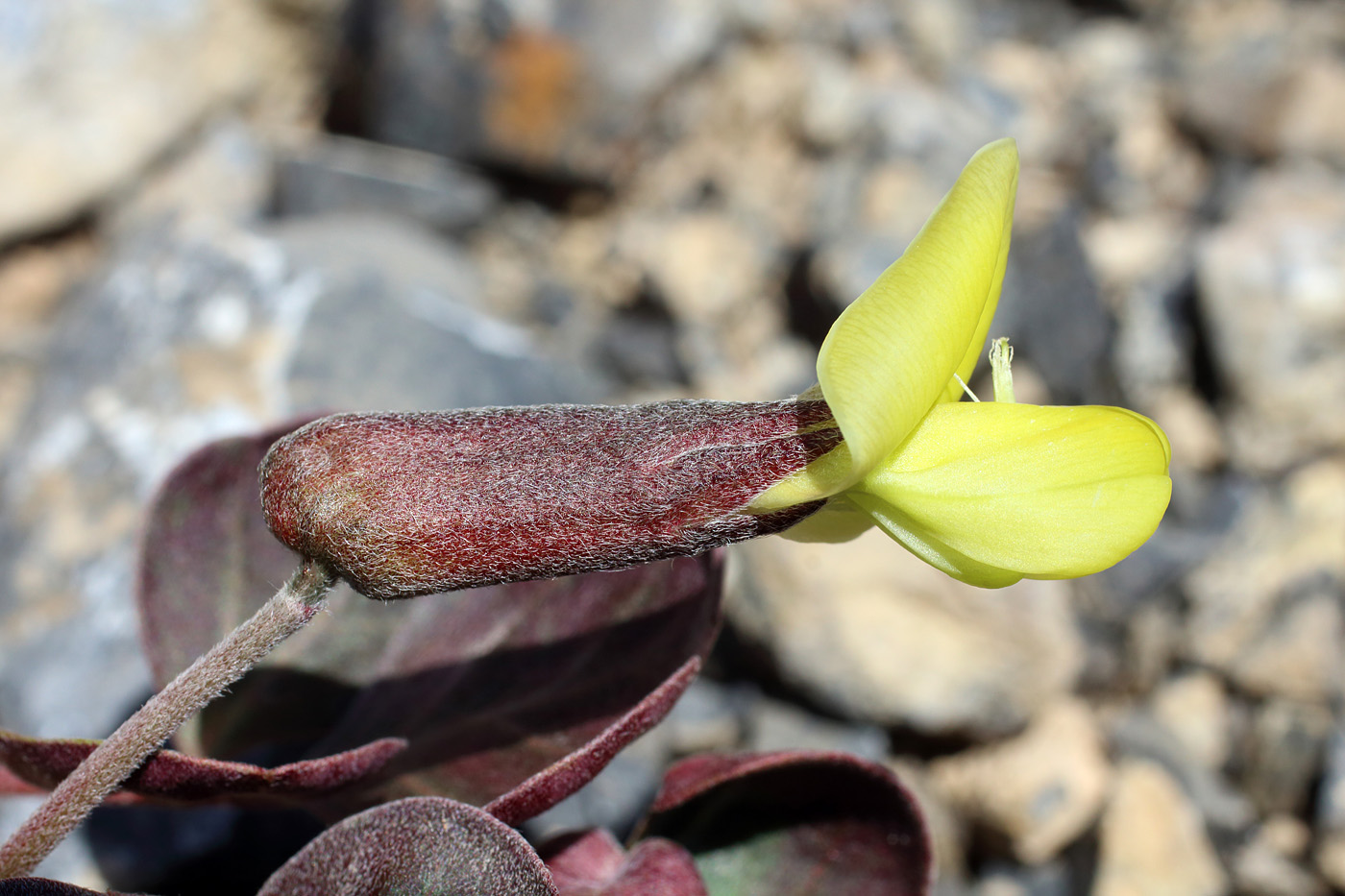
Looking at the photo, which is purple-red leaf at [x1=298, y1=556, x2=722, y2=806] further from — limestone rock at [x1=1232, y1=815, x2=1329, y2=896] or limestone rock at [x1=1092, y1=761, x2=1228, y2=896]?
limestone rock at [x1=1232, y1=815, x2=1329, y2=896]

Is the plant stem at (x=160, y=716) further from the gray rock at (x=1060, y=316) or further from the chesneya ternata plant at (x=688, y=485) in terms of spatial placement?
the gray rock at (x=1060, y=316)

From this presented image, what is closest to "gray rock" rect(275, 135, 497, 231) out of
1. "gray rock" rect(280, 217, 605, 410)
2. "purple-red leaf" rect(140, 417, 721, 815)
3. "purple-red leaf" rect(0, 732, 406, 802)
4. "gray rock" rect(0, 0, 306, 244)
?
"gray rock" rect(0, 0, 306, 244)

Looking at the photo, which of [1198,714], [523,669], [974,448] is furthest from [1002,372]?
[1198,714]

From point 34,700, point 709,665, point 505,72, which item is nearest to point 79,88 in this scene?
point 505,72

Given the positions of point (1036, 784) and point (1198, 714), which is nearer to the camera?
point (1036, 784)

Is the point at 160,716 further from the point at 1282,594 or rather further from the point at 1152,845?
the point at 1282,594

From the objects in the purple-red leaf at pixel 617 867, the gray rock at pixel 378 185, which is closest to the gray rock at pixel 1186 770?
the purple-red leaf at pixel 617 867

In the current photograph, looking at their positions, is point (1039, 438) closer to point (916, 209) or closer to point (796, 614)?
point (796, 614)
